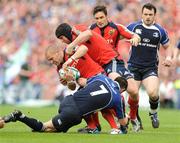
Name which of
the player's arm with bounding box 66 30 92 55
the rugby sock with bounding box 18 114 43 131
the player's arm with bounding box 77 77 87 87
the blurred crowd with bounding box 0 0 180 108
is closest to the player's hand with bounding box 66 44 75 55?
the player's arm with bounding box 66 30 92 55

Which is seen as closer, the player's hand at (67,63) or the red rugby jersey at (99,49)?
the player's hand at (67,63)

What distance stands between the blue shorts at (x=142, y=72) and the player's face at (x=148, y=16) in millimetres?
932

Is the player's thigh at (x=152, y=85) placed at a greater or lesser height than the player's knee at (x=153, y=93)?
greater

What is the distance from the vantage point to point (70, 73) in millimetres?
11781

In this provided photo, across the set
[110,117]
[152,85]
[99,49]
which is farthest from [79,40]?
[152,85]

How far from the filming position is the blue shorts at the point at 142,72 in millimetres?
15250

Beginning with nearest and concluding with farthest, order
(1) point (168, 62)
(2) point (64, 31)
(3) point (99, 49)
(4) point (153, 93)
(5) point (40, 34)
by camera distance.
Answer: (2) point (64, 31) < (3) point (99, 49) < (1) point (168, 62) < (4) point (153, 93) < (5) point (40, 34)

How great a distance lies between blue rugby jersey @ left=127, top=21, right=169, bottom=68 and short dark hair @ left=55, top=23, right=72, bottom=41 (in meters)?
2.98

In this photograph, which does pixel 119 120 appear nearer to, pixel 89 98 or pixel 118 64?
pixel 89 98

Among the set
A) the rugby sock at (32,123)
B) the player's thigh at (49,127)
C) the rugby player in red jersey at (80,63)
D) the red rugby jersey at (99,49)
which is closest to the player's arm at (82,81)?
the rugby player in red jersey at (80,63)

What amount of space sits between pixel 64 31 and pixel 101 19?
1.79 m

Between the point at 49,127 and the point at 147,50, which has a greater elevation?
the point at 147,50

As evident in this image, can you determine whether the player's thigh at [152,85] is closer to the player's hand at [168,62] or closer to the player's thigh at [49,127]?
the player's hand at [168,62]

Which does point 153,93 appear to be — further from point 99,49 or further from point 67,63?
point 67,63
